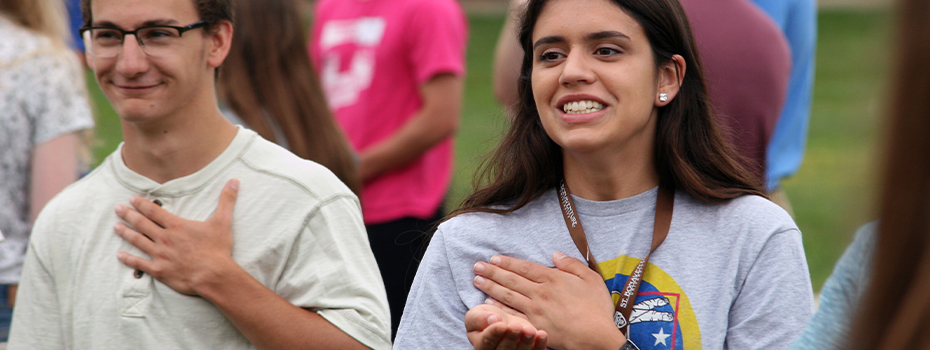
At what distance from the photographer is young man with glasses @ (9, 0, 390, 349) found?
2.41m

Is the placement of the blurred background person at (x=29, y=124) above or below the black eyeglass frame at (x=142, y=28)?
below

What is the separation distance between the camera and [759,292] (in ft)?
7.09

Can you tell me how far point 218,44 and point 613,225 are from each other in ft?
4.24

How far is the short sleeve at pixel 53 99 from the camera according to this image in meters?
3.43

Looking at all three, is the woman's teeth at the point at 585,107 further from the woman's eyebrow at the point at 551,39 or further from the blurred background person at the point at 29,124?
the blurred background person at the point at 29,124

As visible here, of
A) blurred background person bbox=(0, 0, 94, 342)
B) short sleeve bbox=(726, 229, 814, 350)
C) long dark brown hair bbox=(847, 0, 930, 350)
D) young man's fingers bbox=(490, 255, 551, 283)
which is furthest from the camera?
blurred background person bbox=(0, 0, 94, 342)

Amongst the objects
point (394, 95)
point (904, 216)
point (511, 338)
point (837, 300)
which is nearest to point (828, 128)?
point (394, 95)

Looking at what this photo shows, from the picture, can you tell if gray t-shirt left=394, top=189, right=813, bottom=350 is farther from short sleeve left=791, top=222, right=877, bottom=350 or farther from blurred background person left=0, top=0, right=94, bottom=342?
blurred background person left=0, top=0, right=94, bottom=342

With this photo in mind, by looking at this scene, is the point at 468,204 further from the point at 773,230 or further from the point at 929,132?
the point at 929,132

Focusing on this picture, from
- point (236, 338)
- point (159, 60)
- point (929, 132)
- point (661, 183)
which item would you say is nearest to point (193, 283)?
point (236, 338)

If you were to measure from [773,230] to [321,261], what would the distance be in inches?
46.4

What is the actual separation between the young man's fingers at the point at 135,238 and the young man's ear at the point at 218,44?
0.55 metres

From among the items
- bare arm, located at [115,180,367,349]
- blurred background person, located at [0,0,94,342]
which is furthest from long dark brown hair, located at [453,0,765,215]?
blurred background person, located at [0,0,94,342]

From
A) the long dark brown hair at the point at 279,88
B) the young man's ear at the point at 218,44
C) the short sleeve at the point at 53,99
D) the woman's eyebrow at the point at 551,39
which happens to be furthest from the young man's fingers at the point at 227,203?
the short sleeve at the point at 53,99
